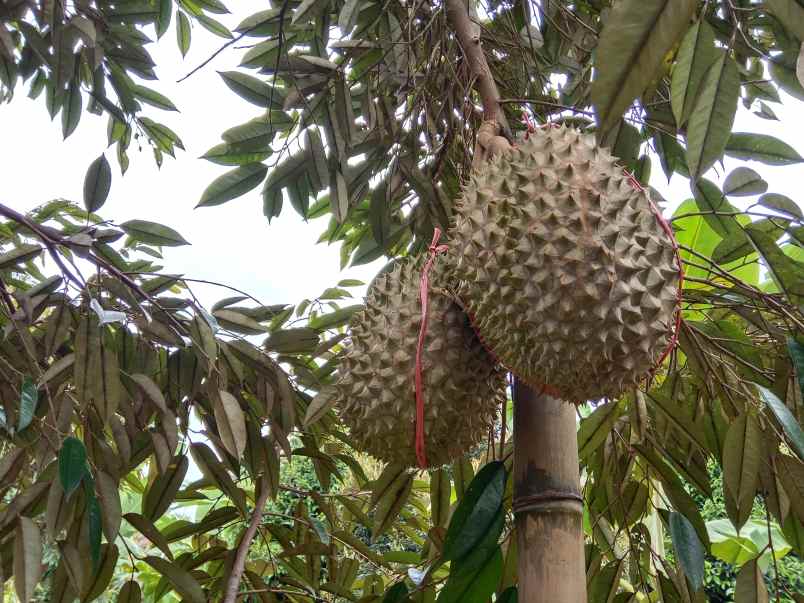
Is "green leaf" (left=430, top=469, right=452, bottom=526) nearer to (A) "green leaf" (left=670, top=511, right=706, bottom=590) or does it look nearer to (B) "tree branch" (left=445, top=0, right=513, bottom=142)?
(A) "green leaf" (left=670, top=511, right=706, bottom=590)

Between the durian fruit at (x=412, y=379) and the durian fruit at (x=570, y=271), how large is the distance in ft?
0.25

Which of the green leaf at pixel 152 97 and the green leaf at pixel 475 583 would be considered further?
the green leaf at pixel 152 97

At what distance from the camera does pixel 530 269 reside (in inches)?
30.3

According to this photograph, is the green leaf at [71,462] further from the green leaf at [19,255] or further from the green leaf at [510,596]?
the green leaf at [510,596]

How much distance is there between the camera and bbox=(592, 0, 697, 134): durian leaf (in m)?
0.38

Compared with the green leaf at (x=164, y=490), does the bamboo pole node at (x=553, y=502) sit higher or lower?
lower

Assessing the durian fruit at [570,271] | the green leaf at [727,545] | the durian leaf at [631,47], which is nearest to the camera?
the durian leaf at [631,47]

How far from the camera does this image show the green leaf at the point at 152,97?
1631mm

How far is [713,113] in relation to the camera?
1.79 ft

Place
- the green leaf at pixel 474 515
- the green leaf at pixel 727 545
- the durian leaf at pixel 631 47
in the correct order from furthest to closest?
the green leaf at pixel 727 545
the green leaf at pixel 474 515
the durian leaf at pixel 631 47

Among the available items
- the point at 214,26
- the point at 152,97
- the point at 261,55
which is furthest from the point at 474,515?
the point at 214,26

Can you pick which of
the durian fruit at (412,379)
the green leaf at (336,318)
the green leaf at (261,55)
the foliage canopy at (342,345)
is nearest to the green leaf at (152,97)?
the foliage canopy at (342,345)

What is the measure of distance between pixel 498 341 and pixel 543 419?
10 cm

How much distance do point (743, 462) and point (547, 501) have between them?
0.24 metres
